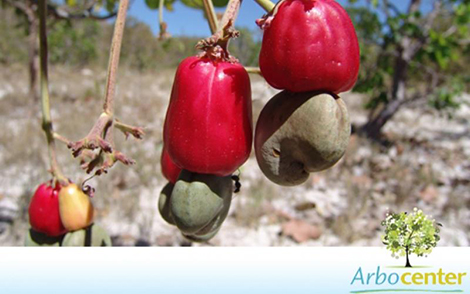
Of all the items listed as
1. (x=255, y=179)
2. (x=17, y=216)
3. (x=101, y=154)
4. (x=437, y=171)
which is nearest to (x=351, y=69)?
(x=101, y=154)

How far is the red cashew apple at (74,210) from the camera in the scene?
799mm

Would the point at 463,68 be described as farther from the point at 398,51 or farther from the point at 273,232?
the point at 273,232

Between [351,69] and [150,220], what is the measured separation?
6.75 ft

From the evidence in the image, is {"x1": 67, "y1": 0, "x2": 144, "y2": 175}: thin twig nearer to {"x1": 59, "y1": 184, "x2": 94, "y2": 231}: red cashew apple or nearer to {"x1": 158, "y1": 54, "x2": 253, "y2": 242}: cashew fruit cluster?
{"x1": 158, "y1": 54, "x2": 253, "y2": 242}: cashew fruit cluster

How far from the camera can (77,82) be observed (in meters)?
7.14

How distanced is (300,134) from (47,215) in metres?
0.56

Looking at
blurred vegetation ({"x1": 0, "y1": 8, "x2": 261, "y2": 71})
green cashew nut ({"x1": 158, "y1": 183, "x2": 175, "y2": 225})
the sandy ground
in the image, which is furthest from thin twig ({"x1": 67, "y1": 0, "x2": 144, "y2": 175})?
blurred vegetation ({"x1": 0, "y1": 8, "x2": 261, "y2": 71})

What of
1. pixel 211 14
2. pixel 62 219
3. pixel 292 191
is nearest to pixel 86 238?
pixel 62 219

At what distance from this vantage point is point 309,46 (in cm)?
48

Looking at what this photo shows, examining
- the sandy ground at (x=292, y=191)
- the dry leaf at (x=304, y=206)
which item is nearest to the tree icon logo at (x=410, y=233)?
the sandy ground at (x=292, y=191)

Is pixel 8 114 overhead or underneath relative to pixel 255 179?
overhead

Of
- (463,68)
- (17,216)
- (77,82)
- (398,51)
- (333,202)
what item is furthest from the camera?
(463,68)

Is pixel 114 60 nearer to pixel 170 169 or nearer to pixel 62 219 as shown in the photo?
pixel 170 169

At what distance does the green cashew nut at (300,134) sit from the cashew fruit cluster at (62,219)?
44 centimetres
